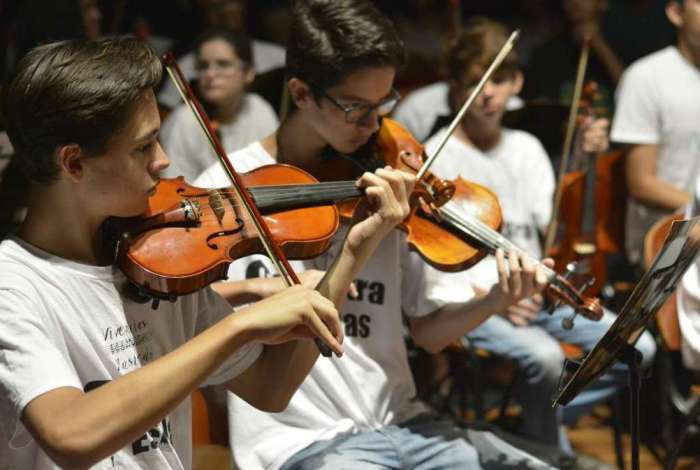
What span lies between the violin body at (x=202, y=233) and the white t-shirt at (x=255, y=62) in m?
2.35

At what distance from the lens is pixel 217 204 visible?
1.68 meters

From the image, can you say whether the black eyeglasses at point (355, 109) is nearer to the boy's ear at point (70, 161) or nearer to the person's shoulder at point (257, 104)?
the boy's ear at point (70, 161)

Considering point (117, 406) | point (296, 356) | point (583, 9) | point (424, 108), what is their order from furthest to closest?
point (583, 9) → point (424, 108) → point (296, 356) → point (117, 406)

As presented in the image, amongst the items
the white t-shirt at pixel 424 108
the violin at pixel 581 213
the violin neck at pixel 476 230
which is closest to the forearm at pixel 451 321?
the violin neck at pixel 476 230

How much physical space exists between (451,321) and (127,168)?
0.87 metres

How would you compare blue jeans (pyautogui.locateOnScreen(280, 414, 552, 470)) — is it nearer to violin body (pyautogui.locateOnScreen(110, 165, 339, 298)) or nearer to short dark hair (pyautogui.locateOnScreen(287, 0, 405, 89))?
violin body (pyautogui.locateOnScreen(110, 165, 339, 298))

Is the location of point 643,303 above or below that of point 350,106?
below

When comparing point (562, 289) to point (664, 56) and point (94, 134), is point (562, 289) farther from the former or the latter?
point (664, 56)

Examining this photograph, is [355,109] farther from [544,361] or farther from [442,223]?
[544,361]

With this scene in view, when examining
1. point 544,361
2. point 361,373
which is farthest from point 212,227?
point 544,361

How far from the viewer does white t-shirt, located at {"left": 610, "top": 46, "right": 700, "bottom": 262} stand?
3.47 metres

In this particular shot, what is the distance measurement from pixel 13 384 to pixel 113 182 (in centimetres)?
33

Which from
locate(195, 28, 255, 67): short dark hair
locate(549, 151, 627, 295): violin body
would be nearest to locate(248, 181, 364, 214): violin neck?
locate(549, 151, 627, 295): violin body

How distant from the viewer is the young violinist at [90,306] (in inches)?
50.9
